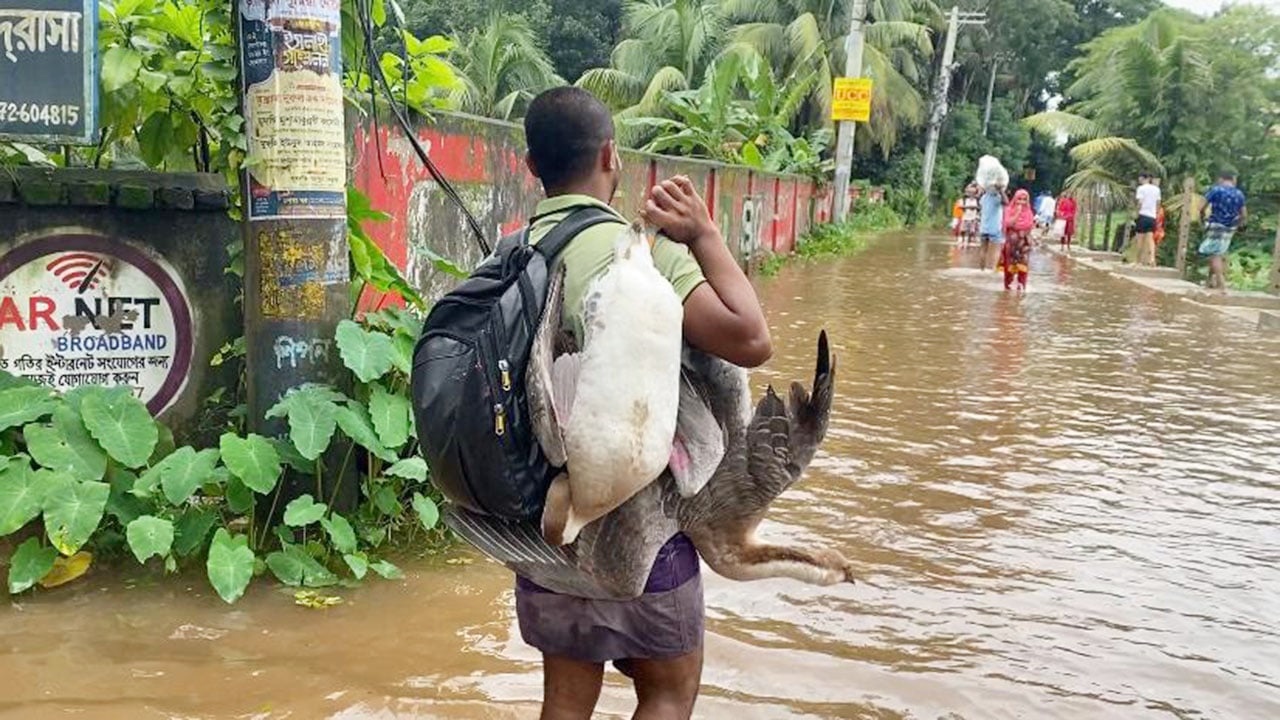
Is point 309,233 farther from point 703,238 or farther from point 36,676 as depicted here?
point 703,238

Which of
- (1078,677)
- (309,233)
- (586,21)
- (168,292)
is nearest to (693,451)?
(1078,677)

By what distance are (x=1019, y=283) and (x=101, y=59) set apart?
45.0ft

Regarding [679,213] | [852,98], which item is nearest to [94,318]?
[679,213]

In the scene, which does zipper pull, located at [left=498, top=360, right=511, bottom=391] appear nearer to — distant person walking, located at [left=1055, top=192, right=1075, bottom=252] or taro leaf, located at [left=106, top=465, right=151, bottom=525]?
taro leaf, located at [left=106, top=465, right=151, bottom=525]

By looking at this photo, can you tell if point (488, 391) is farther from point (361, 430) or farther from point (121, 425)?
point (121, 425)

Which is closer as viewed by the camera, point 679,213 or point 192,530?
point 679,213

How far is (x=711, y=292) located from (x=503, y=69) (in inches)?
1251

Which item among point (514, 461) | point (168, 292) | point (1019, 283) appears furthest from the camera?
point (1019, 283)

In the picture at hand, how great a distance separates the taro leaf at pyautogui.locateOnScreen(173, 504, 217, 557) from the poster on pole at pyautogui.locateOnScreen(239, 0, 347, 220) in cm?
109

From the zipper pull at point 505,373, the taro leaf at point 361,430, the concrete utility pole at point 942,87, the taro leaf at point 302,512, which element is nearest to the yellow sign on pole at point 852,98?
the concrete utility pole at point 942,87

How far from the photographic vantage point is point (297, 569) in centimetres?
405

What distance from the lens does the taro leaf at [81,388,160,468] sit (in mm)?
3982

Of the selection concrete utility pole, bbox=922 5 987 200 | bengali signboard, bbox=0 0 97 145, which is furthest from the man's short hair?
concrete utility pole, bbox=922 5 987 200

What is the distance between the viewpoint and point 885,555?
4.81 meters
